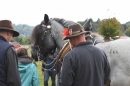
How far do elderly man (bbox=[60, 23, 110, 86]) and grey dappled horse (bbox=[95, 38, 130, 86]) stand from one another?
3.64ft

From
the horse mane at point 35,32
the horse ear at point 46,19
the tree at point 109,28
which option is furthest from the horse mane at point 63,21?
the tree at point 109,28

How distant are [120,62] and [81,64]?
4.98 ft

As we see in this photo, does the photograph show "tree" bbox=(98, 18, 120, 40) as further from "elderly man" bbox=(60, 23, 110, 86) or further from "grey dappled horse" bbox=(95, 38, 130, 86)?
"elderly man" bbox=(60, 23, 110, 86)

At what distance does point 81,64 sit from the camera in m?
3.55

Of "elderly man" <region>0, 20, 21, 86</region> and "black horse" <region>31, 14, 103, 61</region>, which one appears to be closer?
"elderly man" <region>0, 20, 21, 86</region>

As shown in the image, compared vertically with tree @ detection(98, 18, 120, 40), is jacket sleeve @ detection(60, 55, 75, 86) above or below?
above

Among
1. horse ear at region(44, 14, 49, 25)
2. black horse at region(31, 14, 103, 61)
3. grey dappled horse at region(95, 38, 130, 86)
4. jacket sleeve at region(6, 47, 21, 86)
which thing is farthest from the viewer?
black horse at region(31, 14, 103, 61)

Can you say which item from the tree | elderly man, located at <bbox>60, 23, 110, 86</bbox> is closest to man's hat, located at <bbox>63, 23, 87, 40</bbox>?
elderly man, located at <bbox>60, 23, 110, 86</bbox>

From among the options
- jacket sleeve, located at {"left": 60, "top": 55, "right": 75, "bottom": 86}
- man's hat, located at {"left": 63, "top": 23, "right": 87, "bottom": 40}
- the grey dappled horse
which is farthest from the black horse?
jacket sleeve, located at {"left": 60, "top": 55, "right": 75, "bottom": 86}

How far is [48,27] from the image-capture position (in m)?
6.50

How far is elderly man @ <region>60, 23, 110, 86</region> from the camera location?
353 cm

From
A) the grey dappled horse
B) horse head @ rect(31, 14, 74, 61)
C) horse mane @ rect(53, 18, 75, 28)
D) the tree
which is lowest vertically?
the tree

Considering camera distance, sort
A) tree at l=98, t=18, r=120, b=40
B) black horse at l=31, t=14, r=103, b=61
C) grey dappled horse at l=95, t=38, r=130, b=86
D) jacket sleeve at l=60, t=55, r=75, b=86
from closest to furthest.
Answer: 1. jacket sleeve at l=60, t=55, r=75, b=86
2. grey dappled horse at l=95, t=38, r=130, b=86
3. black horse at l=31, t=14, r=103, b=61
4. tree at l=98, t=18, r=120, b=40

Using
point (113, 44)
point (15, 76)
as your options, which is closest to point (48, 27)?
point (113, 44)
